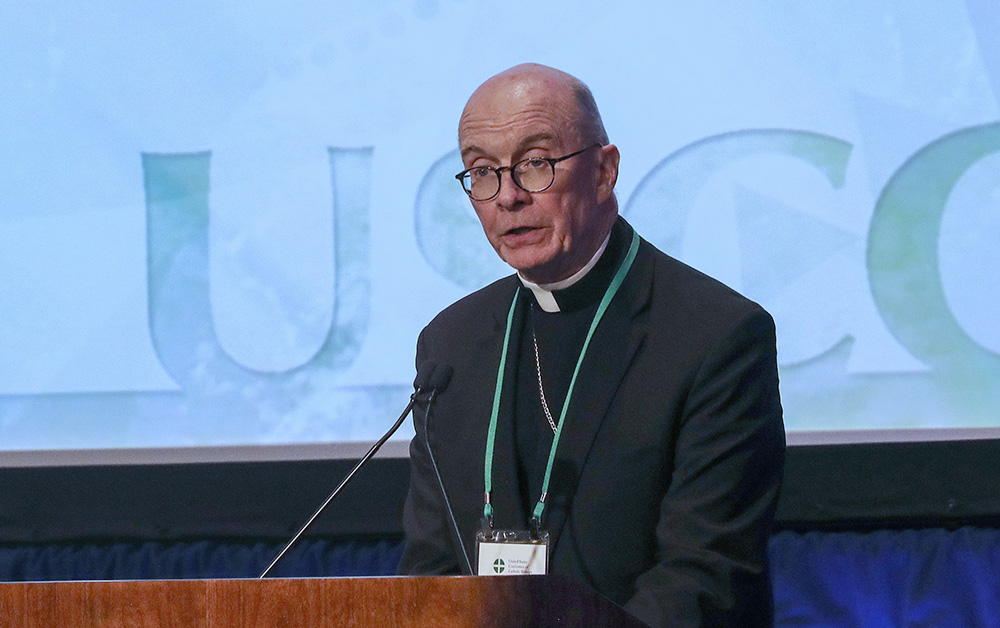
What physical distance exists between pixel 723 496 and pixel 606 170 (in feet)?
2.00

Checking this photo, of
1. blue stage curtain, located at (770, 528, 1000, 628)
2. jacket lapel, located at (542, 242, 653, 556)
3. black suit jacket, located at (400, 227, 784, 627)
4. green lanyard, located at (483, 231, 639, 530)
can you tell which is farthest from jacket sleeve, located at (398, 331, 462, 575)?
blue stage curtain, located at (770, 528, 1000, 628)

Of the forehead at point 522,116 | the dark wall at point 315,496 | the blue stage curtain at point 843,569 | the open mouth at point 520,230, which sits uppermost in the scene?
the forehead at point 522,116

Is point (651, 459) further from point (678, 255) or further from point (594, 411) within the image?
point (678, 255)

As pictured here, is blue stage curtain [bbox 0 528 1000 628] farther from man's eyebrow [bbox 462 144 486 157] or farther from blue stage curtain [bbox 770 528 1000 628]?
man's eyebrow [bbox 462 144 486 157]

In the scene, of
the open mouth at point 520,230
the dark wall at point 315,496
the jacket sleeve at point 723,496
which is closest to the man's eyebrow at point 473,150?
the open mouth at point 520,230

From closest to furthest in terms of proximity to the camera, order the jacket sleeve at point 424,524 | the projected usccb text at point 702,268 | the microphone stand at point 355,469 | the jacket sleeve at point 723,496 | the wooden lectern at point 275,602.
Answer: the wooden lectern at point 275,602, the microphone stand at point 355,469, the jacket sleeve at point 723,496, the jacket sleeve at point 424,524, the projected usccb text at point 702,268

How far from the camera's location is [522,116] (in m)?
1.80

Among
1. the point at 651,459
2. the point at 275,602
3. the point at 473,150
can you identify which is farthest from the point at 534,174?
→ the point at 275,602

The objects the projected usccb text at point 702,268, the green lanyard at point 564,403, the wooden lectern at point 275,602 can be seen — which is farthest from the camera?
the projected usccb text at point 702,268

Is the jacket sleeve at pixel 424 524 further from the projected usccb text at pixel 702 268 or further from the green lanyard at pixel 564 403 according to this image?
the projected usccb text at pixel 702 268

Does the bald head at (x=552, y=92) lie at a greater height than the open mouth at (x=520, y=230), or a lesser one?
greater

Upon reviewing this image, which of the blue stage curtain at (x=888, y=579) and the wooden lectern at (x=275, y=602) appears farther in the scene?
the blue stage curtain at (x=888, y=579)

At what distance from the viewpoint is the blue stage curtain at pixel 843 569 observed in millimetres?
2811

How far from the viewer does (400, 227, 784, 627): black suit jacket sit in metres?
1.65
